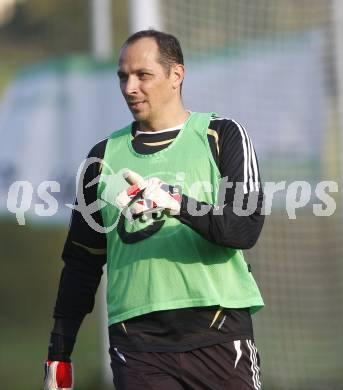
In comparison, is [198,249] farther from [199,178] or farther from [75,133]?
[75,133]

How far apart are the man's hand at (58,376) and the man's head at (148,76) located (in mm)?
1002

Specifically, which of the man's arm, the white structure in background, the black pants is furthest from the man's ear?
the white structure in background

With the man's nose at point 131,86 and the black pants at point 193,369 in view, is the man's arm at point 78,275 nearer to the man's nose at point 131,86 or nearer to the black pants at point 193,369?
the man's nose at point 131,86

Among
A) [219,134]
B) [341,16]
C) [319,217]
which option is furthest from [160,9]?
[219,134]

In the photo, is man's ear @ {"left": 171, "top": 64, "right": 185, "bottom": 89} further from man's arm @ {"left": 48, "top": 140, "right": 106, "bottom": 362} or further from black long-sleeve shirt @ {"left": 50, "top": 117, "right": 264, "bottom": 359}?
man's arm @ {"left": 48, "top": 140, "right": 106, "bottom": 362}

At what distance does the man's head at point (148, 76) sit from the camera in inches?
155

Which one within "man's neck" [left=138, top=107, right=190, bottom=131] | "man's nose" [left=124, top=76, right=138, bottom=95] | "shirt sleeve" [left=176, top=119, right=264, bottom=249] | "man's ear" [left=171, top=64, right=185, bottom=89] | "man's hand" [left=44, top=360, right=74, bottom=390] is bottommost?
"man's hand" [left=44, top=360, right=74, bottom=390]

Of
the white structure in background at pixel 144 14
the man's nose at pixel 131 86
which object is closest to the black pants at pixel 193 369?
the man's nose at pixel 131 86

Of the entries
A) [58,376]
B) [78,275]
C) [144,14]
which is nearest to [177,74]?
[78,275]

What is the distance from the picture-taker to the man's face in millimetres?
3945

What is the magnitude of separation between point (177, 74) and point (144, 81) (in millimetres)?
170

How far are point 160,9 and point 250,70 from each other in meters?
0.76

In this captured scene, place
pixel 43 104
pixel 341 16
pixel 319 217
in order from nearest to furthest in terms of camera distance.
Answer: pixel 341 16 → pixel 319 217 → pixel 43 104

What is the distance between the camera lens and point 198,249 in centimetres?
383
